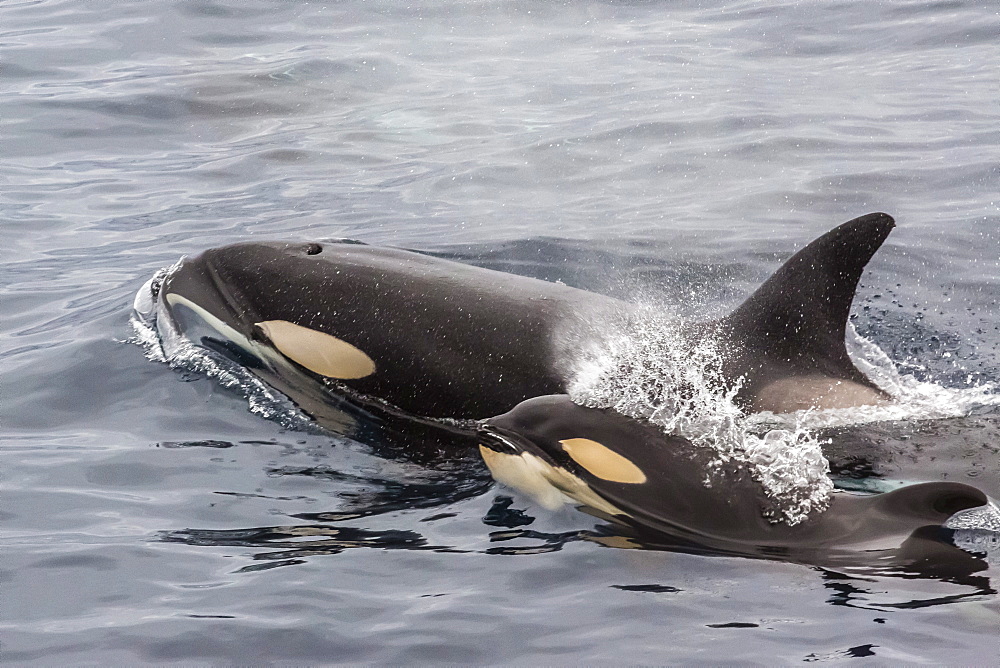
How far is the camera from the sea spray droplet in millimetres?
5516

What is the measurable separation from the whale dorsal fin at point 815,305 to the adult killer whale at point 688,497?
1.15m

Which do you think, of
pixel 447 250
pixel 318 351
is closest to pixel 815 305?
pixel 318 351

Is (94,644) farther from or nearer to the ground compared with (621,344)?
nearer to the ground

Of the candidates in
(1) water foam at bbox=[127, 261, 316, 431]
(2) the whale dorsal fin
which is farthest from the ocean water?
(2) the whale dorsal fin

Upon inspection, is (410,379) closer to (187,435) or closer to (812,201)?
(187,435)

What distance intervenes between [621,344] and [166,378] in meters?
3.11


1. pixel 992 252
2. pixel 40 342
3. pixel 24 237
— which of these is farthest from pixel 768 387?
pixel 24 237

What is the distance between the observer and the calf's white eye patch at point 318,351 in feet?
23.3

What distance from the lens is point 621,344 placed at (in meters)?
6.83

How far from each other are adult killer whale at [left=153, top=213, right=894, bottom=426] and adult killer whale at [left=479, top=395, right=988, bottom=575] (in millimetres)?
779

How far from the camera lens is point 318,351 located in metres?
7.23

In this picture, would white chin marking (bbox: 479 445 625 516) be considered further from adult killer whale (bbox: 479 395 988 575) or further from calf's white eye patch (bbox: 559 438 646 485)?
calf's white eye patch (bbox: 559 438 646 485)

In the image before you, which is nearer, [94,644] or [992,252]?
[94,644]

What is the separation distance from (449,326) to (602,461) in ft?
5.49
